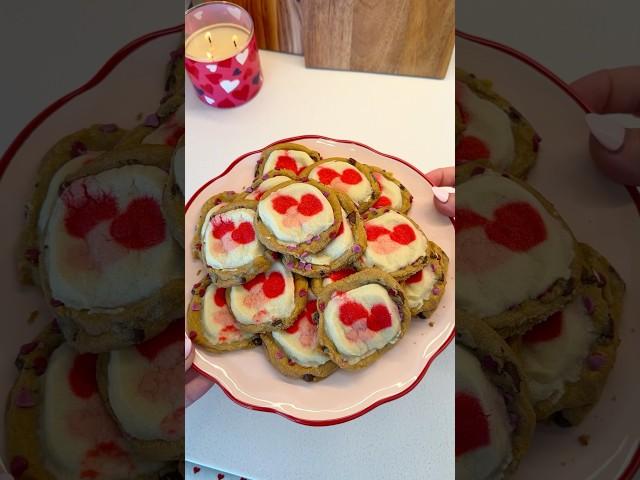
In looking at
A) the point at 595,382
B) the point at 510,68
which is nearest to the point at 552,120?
the point at 510,68

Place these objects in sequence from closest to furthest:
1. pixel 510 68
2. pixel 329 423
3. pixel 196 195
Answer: pixel 510 68 → pixel 329 423 → pixel 196 195

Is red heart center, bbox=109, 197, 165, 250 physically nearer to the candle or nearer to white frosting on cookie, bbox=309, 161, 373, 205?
white frosting on cookie, bbox=309, 161, 373, 205

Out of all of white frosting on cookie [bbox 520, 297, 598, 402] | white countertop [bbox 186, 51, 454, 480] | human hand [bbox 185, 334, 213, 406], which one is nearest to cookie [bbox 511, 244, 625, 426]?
white frosting on cookie [bbox 520, 297, 598, 402]

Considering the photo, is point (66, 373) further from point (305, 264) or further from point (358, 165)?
point (358, 165)

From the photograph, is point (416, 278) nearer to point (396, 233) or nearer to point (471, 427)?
A: point (396, 233)

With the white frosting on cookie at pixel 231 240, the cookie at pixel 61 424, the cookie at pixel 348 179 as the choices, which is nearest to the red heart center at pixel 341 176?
the cookie at pixel 348 179

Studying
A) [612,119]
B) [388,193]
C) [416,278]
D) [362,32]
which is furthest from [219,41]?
[612,119]
